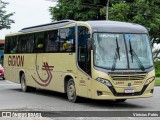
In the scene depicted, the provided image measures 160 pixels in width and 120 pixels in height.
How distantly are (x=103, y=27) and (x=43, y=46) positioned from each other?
4942 millimetres

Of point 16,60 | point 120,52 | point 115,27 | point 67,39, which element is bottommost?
point 16,60

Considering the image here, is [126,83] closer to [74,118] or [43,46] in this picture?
[74,118]

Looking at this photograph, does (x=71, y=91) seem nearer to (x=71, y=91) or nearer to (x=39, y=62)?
(x=71, y=91)

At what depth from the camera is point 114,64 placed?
15312 mm

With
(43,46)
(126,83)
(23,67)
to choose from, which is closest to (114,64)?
(126,83)

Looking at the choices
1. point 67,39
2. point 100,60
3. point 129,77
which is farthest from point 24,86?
point 129,77

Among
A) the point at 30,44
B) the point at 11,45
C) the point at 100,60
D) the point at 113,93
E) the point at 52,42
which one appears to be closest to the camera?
the point at 113,93

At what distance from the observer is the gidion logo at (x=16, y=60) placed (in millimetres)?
22953

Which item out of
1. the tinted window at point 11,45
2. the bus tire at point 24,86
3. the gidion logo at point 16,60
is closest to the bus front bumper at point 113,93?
the bus tire at point 24,86

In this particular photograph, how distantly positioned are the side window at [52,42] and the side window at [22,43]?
10.7ft

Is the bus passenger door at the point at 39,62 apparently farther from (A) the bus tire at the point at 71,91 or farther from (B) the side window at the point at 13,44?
(B) the side window at the point at 13,44

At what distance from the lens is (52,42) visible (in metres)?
19.1

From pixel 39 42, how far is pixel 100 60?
19.4ft

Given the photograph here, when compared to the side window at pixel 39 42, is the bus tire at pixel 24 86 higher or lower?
lower
